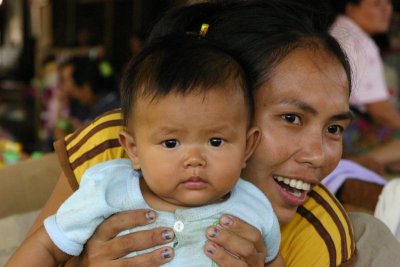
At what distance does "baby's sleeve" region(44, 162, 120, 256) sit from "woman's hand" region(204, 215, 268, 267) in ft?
0.70

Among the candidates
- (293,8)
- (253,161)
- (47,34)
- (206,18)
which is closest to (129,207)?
(253,161)

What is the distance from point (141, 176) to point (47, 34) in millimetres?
5020

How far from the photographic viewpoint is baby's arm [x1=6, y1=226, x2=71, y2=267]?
55.6 inches

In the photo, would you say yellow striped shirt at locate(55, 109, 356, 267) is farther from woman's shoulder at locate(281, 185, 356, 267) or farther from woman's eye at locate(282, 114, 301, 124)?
woman's eye at locate(282, 114, 301, 124)

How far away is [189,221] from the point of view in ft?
4.47

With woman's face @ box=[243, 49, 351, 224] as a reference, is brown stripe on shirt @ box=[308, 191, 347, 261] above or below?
below

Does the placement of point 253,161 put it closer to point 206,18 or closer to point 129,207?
point 129,207

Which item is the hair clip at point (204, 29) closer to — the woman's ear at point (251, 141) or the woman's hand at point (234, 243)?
the woman's ear at point (251, 141)

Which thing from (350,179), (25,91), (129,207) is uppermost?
(129,207)

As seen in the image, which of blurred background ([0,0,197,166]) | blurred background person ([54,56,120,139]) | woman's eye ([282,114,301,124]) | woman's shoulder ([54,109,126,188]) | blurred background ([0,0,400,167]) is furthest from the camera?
blurred background ([0,0,197,166])

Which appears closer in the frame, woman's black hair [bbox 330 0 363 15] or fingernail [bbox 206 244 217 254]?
fingernail [bbox 206 244 217 254]

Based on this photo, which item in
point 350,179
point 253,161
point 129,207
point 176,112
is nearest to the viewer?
point 176,112

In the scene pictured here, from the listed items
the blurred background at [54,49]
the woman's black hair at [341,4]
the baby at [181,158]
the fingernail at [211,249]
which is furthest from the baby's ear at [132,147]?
the blurred background at [54,49]

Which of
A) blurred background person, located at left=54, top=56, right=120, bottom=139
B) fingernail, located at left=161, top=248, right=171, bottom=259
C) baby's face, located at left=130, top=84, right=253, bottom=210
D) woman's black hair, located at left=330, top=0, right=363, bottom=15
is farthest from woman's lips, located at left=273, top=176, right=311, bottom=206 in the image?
blurred background person, located at left=54, top=56, right=120, bottom=139
